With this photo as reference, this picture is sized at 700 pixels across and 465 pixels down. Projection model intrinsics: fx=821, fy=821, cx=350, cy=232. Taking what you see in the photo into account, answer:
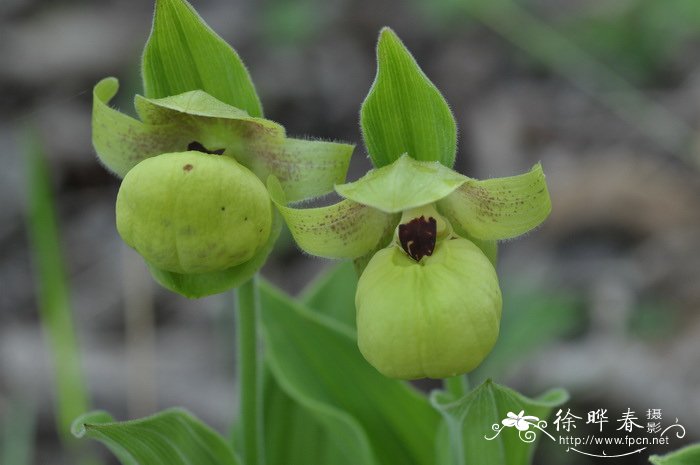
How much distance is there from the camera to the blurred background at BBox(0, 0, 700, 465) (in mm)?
2969

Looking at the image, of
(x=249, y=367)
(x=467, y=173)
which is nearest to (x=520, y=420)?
(x=249, y=367)

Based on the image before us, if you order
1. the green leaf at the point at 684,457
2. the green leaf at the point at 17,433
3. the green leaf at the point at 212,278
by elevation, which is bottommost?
the green leaf at the point at 17,433

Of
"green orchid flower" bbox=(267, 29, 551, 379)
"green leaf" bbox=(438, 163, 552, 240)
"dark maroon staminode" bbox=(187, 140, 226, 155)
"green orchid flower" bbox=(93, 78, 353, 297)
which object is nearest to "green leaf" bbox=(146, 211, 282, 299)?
"green orchid flower" bbox=(93, 78, 353, 297)

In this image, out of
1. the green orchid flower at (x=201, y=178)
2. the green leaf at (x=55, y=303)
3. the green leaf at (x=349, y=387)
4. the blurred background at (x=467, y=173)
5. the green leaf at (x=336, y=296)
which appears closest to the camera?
the green orchid flower at (x=201, y=178)

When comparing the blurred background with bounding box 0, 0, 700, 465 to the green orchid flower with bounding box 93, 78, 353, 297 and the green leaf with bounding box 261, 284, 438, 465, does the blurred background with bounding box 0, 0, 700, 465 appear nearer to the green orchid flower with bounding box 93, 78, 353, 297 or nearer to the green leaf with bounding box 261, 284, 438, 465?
the green leaf with bounding box 261, 284, 438, 465

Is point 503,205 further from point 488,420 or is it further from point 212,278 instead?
point 212,278

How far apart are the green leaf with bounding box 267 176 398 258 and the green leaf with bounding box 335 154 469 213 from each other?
0.25 feet

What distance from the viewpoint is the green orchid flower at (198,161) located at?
1402 millimetres

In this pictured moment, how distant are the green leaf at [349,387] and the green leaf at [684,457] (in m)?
0.61

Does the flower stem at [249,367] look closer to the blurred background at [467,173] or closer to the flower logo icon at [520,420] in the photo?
the flower logo icon at [520,420]

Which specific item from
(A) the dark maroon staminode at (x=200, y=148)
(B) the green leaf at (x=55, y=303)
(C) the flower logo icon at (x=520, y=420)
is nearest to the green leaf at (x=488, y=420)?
(C) the flower logo icon at (x=520, y=420)

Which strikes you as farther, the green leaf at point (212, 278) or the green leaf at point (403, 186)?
the green leaf at point (212, 278)

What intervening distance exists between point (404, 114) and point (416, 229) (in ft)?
0.73

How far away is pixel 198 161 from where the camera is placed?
4.67 feet
